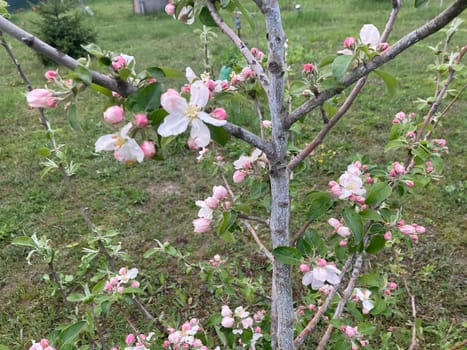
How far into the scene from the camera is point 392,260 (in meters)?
2.77

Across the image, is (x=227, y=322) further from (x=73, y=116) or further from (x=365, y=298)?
(x=73, y=116)

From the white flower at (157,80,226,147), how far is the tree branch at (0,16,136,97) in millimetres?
76

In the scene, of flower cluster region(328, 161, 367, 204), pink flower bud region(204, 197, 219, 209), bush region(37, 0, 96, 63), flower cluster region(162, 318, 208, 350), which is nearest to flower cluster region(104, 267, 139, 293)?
flower cluster region(162, 318, 208, 350)

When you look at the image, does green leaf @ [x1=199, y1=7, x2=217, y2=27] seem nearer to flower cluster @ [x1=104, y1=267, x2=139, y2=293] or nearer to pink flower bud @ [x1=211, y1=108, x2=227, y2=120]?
pink flower bud @ [x1=211, y1=108, x2=227, y2=120]

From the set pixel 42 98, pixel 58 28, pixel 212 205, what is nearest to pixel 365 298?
pixel 212 205

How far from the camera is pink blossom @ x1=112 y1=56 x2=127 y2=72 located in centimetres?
76

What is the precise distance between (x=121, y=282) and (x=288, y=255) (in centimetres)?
70

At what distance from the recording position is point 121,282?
150 cm

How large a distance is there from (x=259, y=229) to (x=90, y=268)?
1.19 metres

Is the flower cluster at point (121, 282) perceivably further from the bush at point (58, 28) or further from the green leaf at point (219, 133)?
the bush at point (58, 28)

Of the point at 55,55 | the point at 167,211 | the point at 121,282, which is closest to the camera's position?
the point at 55,55

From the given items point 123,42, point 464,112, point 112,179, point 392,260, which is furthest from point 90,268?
point 123,42

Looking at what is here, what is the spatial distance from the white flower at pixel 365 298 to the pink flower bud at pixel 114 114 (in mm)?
1270

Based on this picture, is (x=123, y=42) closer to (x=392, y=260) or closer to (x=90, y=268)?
(x=90, y=268)
